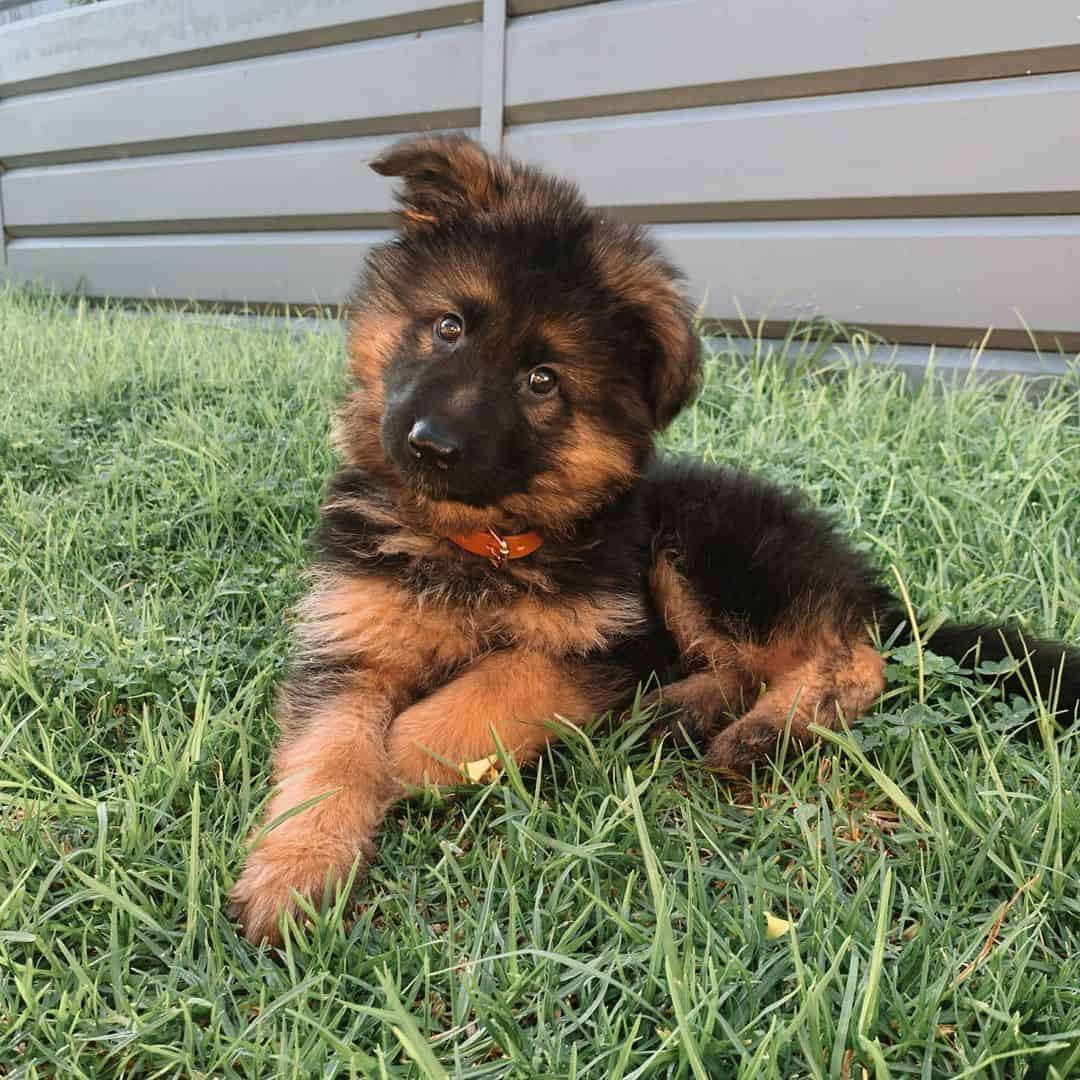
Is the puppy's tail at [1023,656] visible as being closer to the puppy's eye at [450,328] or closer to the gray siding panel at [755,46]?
the puppy's eye at [450,328]

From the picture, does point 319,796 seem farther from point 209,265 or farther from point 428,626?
point 209,265

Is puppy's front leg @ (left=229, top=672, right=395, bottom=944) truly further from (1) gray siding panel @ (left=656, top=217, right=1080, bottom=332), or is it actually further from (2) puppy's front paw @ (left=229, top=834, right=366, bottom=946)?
(1) gray siding panel @ (left=656, top=217, right=1080, bottom=332)

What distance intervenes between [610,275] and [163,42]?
589 cm

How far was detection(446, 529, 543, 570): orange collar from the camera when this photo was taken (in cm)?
218

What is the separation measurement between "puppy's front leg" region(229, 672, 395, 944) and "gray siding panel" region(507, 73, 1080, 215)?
334 cm

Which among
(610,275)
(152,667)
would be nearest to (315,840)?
(152,667)

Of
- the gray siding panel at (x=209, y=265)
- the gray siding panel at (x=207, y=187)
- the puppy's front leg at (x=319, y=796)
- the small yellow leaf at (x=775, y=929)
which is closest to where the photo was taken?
the small yellow leaf at (x=775, y=929)

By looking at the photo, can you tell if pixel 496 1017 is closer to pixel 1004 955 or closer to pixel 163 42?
pixel 1004 955

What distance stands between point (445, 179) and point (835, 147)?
8.62 ft

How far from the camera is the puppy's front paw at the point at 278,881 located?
148 centimetres

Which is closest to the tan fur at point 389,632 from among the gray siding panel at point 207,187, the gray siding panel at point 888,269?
the gray siding panel at point 888,269

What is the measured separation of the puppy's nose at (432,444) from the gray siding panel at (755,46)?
3.25 metres

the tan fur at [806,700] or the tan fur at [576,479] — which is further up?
the tan fur at [576,479]

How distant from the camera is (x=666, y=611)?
99.7 inches
